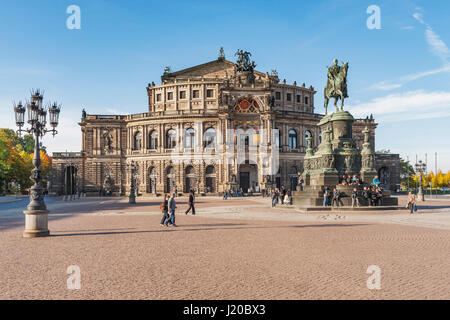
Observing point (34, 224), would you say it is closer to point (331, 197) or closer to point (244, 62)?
point (331, 197)

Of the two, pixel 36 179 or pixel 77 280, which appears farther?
pixel 36 179

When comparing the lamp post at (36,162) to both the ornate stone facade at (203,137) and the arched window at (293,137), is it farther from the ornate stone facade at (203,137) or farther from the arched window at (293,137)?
the arched window at (293,137)

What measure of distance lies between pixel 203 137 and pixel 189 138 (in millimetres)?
3117

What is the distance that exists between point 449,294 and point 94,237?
40.2 ft

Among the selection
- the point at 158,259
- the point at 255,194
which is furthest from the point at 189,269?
the point at 255,194

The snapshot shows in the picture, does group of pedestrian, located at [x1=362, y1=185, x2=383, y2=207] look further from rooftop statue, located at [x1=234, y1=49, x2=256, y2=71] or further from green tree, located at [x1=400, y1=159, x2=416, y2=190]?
green tree, located at [x1=400, y1=159, x2=416, y2=190]

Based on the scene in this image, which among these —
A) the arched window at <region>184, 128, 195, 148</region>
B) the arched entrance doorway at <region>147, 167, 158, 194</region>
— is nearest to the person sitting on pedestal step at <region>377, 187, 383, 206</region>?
the arched window at <region>184, 128, 195, 148</region>

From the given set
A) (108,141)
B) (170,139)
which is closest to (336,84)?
(170,139)

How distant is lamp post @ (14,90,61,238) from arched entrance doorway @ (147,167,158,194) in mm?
50521

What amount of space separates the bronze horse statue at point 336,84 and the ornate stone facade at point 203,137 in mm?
34482

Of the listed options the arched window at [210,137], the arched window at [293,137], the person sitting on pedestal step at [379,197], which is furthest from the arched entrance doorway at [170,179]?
the person sitting on pedestal step at [379,197]

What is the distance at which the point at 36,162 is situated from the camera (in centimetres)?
1557

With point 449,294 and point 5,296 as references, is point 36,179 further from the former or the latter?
Result: point 449,294

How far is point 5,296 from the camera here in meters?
6.93
